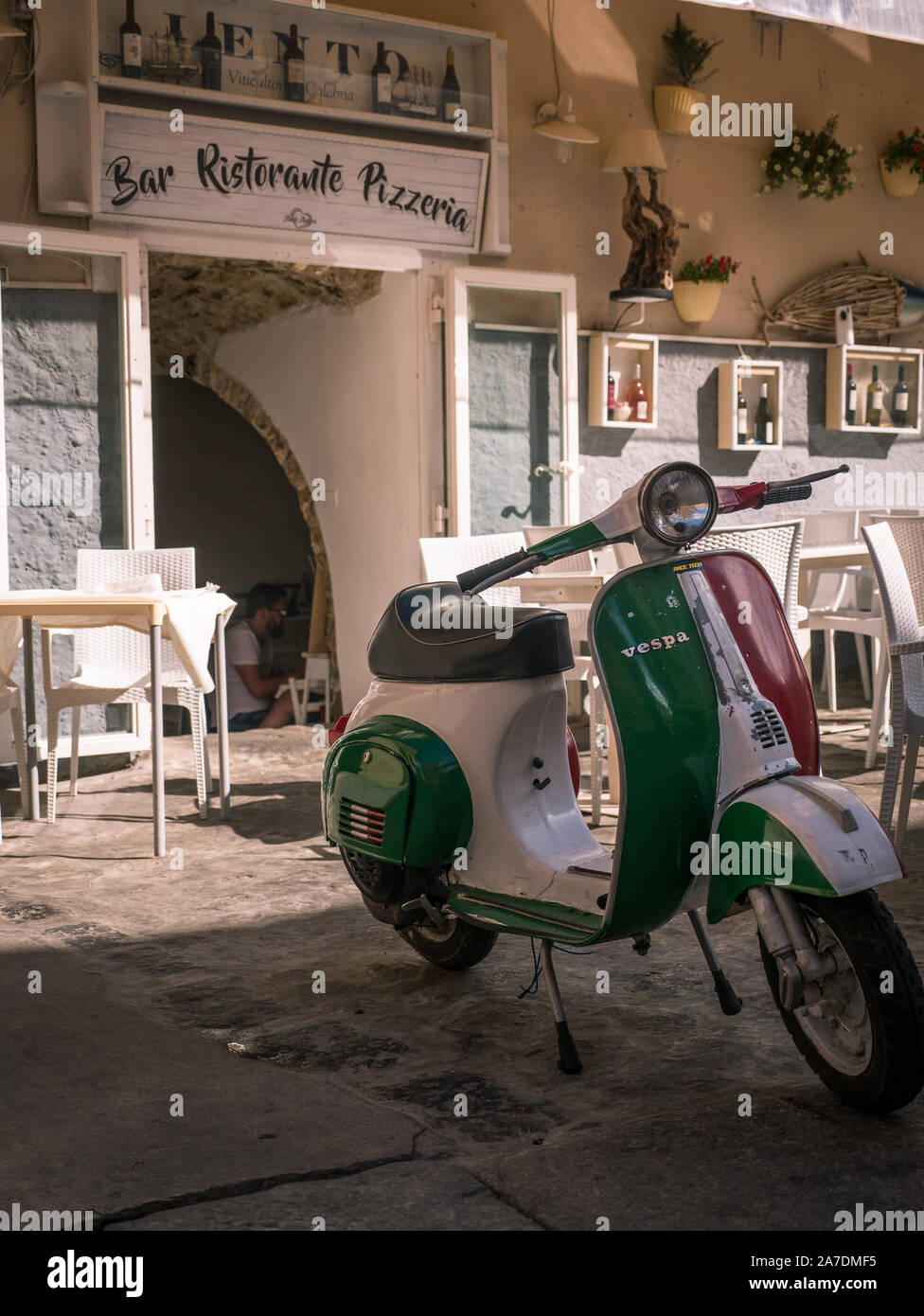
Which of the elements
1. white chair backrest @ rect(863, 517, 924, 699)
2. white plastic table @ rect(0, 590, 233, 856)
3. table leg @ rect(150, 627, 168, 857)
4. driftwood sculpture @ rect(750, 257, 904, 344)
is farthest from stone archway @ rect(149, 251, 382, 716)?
white chair backrest @ rect(863, 517, 924, 699)

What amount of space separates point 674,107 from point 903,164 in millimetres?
1609

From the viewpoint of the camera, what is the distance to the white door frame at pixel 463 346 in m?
6.50

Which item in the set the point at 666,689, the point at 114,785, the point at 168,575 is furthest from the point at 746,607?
the point at 114,785

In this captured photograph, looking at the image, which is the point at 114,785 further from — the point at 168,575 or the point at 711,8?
the point at 711,8

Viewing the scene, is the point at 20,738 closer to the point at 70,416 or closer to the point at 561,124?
the point at 70,416

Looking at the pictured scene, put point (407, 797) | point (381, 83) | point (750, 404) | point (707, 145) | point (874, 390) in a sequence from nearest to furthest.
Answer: point (407, 797), point (381, 83), point (707, 145), point (750, 404), point (874, 390)

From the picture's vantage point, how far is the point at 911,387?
318 inches

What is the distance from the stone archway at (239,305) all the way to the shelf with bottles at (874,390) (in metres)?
2.72

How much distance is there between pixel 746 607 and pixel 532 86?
5216 mm

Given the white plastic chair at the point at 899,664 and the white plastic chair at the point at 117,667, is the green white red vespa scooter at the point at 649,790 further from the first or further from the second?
the white plastic chair at the point at 117,667

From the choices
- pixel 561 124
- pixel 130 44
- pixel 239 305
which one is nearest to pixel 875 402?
pixel 561 124

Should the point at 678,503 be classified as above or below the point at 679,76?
below

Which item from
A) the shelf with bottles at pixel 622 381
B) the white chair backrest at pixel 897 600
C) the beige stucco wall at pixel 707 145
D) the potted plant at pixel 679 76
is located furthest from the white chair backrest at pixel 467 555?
the potted plant at pixel 679 76

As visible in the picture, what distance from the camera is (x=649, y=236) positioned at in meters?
6.93
